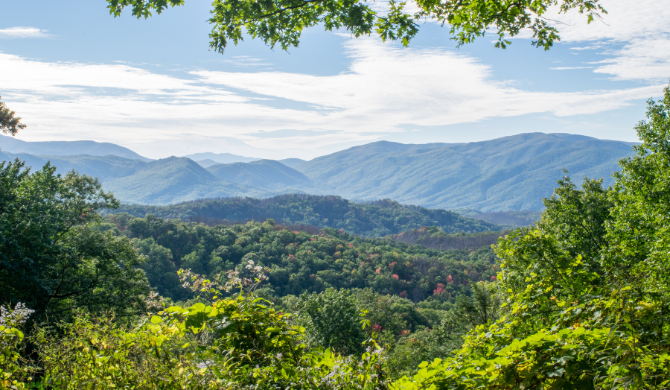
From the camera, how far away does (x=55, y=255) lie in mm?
12039

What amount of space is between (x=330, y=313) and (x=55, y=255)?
13866 millimetres

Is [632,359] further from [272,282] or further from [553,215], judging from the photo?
[272,282]

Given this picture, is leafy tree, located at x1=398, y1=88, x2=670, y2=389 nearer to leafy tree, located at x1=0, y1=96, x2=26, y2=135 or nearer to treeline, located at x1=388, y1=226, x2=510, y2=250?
leafy tree, located at x1=0, y1=96, x2=26, y2=135

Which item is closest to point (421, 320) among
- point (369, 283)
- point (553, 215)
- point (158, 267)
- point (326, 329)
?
point (369, 283)

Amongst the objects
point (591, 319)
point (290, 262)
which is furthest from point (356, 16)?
point (290, 262)

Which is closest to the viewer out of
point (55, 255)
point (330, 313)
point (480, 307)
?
point (55, 255)

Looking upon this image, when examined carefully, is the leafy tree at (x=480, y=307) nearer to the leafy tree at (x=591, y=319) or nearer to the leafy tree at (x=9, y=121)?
the leafy tree at (x=591, y=319)

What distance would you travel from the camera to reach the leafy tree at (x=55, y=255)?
35.8 feet

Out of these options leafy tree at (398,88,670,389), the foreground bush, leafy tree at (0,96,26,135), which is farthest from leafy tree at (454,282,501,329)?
leafy tree at (0,96,26,135)

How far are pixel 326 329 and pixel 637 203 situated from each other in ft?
52.3

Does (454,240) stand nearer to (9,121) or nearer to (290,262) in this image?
(290,262)

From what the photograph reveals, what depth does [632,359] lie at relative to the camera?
1.83 metres

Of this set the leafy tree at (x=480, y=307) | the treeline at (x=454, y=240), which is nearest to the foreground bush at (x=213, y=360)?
the leafy tree at (x=480, y=307)

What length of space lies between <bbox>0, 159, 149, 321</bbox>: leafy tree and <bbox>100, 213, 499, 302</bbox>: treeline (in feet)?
132
